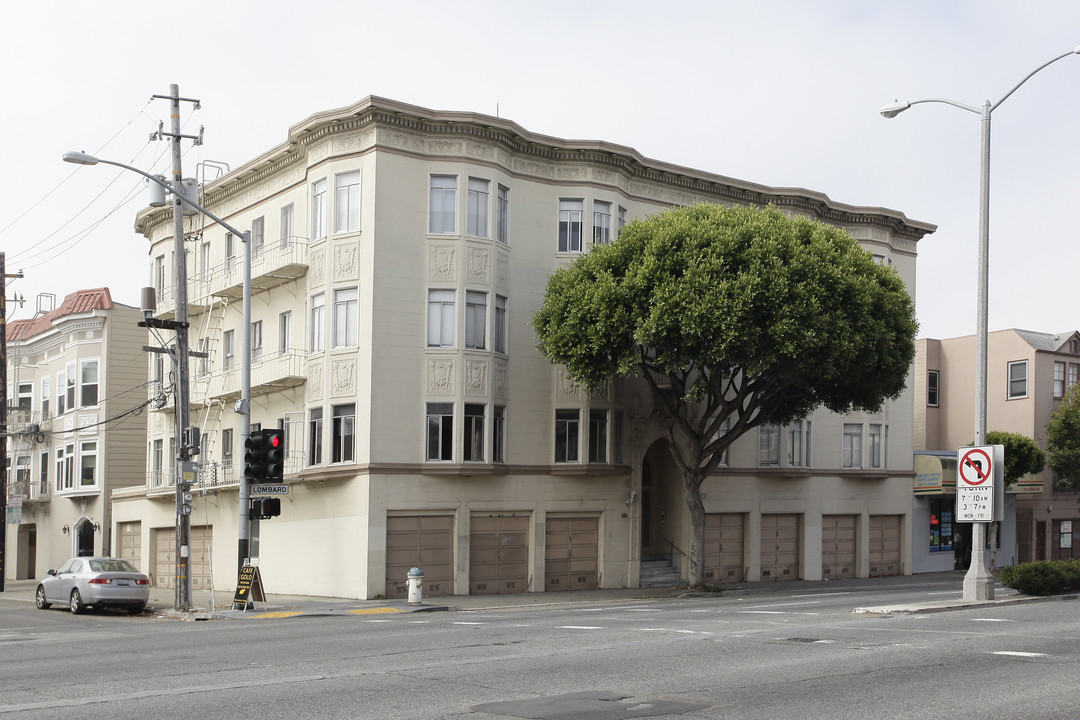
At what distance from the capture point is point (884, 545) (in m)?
43.6

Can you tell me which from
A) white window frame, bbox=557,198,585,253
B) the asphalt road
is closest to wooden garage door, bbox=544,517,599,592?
white window frame, bbox=557,198,585,253

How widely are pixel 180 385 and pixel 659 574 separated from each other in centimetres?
1616

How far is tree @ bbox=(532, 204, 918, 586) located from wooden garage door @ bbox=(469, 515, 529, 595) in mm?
4986

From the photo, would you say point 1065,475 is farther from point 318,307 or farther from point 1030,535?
point 318,307

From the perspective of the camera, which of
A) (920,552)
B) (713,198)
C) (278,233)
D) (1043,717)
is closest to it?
(1043,717)

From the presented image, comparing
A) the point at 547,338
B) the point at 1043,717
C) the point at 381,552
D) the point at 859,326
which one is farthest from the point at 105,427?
the point at 1043,717

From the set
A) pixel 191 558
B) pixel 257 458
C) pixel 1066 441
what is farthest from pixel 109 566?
pixel 1066 441

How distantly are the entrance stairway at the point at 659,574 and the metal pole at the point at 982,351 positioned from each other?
560 inches

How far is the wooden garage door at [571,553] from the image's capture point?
110 ft

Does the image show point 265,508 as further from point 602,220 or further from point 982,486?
point 982,486

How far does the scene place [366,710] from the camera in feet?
34.7

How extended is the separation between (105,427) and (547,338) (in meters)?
24.9

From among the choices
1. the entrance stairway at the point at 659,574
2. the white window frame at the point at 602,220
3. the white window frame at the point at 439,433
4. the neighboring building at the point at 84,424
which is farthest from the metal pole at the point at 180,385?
the neighboring building at the point at 84,424

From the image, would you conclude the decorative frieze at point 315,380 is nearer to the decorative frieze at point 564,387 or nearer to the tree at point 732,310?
the tree at point 732,310
